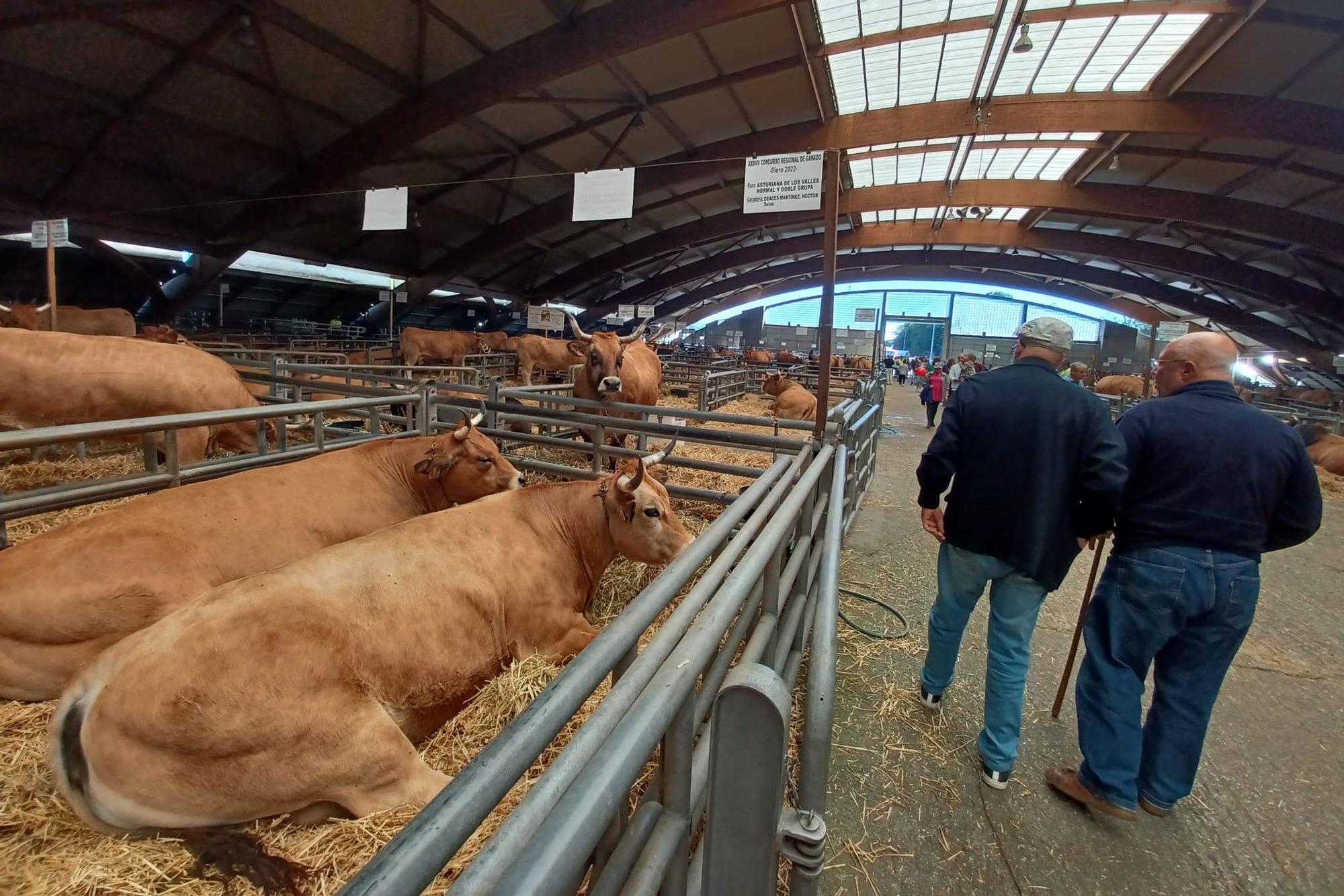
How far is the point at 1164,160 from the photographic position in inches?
480

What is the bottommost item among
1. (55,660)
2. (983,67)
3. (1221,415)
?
(55,660)

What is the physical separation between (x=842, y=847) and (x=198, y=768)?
2.05m

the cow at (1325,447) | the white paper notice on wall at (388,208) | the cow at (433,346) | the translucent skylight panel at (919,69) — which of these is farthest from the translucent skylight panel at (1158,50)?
the cow at (433,346)

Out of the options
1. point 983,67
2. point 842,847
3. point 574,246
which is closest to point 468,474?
point 842,847

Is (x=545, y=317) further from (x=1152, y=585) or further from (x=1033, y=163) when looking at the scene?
(x=1152, y=585)

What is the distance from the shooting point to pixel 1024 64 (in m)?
9.17

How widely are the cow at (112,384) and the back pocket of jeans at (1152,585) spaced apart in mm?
5789

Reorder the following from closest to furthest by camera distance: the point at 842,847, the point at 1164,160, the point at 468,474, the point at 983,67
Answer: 1. the point at 842,847
2. the point at 468,474
3. the point at 983,67
4. the point at 1164,160

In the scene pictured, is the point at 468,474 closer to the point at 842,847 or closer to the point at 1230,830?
the point at 842,847

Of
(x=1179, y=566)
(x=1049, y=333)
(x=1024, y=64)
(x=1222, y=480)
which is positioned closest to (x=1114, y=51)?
(x=1024, y=64)

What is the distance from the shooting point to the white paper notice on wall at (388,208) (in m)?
6.12

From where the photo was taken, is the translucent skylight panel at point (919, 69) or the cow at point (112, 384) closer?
the cow at point (112, 384)

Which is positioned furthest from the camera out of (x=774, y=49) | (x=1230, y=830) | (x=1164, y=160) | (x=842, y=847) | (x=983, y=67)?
(x=1164, y=160)

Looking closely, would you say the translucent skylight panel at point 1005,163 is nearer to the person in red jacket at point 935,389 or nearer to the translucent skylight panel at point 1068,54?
the translucent skylight panel at point 1068,54
